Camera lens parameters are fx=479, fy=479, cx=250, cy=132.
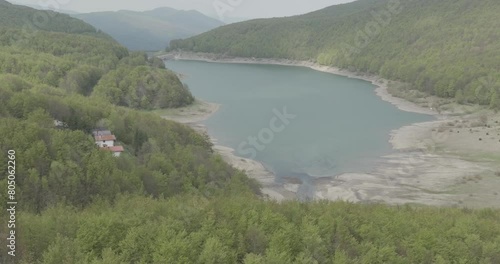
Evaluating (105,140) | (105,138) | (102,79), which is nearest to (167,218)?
(105,140)

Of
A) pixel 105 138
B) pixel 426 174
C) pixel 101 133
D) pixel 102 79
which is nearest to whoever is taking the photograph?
pixel 105 138

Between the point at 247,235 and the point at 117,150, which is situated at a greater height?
the point at 247,235

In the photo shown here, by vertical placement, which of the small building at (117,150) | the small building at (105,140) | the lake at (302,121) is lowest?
the lake at (302,121)

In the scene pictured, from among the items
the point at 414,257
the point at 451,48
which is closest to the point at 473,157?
the point at 414,257

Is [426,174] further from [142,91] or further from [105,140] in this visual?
[142,91]

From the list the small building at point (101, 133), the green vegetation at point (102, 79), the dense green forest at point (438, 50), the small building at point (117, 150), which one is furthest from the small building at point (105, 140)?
the dense green forest at point (438, 50)

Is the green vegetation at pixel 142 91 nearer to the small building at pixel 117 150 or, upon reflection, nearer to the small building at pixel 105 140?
the small building at pixel 105 140
